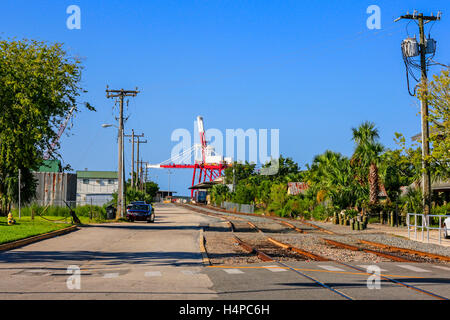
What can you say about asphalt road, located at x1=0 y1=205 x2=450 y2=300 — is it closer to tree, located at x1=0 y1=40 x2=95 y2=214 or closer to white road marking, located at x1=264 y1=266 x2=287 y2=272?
white road marking, located at x1=264 y1=266 x2=287 y2=272

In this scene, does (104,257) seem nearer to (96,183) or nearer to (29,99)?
(29,99)

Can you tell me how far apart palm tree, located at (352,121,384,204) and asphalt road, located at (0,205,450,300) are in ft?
86.4

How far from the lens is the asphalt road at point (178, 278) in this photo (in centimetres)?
978

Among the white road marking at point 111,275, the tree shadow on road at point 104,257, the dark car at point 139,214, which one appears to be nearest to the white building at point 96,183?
the dark car at point 139,214

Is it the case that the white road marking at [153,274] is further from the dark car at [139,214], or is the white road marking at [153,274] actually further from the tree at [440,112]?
the dark car at [139,214]

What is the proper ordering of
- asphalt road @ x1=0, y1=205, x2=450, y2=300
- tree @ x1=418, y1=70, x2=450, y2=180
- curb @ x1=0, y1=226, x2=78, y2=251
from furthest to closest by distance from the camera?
1. tree @ x1=418, y1=70, x2=450, y2=180
2. curb @ x1=0, y1=226, x2=78, y2=251
3. asphalt road @ x1=0, y1=205, x2=450, y2=300

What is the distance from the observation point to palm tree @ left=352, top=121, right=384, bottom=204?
139 feet

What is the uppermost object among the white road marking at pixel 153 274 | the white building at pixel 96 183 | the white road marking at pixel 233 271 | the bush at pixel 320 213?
the white building at pixel 96 183

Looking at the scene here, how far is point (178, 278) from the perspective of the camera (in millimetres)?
12273

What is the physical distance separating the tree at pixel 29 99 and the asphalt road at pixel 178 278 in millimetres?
14263

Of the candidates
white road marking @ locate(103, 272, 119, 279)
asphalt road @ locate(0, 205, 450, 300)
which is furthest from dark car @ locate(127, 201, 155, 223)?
white road marking @ locate(103, 272, 119, 279)

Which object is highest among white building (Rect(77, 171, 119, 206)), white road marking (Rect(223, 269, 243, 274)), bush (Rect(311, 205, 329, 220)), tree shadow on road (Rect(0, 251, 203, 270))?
white building (Rect(77, 171, 119, 206))
